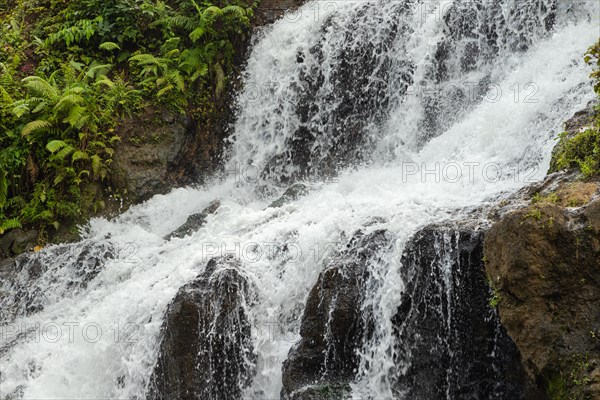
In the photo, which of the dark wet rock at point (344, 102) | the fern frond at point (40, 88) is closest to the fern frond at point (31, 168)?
the fern frond at point (40, 88)

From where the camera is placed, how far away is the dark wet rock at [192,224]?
9609mm

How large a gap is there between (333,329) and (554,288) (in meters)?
2.27

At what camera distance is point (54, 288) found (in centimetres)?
909

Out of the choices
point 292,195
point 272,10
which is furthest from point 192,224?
point 272,10

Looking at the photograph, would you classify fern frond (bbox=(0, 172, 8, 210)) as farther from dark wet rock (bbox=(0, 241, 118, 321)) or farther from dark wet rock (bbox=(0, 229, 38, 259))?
dark wet rock (bbox=(0, 241, 118, 321))

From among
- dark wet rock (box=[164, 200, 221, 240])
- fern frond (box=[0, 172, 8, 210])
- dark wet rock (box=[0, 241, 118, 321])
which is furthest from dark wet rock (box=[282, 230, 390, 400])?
fern frond (box=[0, 172, 8, 210])

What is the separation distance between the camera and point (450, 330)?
19.7 feet

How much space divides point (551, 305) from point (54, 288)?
22.4ft

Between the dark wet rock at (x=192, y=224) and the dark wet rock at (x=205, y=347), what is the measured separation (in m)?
2.53

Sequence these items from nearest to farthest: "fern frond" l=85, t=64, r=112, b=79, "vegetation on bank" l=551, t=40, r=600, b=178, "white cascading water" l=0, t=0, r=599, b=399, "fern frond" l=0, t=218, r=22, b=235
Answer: "vegetation on bank" l=551, t=40, r=600, b=178, "white cascading water" l=0, t=0, r=599, b=399, "fern frond" l=0, t=218, r=22, b=235, "fern frond" l=85, t=64, r=112, b=79

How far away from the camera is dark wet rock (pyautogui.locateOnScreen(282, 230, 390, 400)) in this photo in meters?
6.41

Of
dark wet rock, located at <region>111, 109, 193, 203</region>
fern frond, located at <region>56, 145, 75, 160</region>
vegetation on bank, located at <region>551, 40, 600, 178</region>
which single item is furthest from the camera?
dark wet rock, located at <region>111, 109, 193, 203</region>

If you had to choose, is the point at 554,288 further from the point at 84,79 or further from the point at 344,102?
the point at 84,79

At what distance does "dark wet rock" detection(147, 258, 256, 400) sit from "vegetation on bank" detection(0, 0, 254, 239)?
4.10 m
